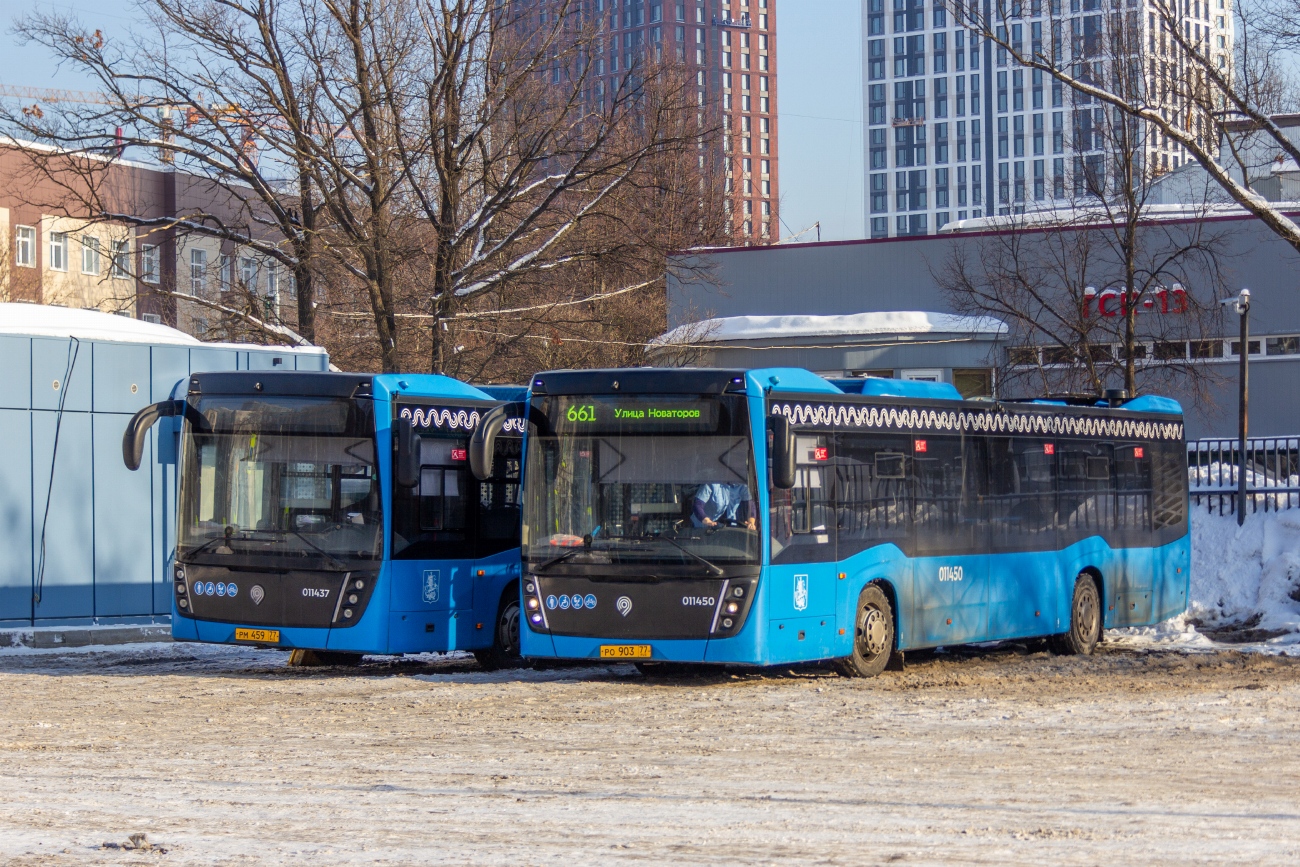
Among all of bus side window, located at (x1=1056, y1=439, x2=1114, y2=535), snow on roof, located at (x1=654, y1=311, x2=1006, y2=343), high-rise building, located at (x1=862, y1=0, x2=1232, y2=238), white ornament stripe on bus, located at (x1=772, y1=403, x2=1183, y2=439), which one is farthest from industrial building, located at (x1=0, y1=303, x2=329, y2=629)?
high-rise building, located at (x1=862, y1=0, x2=1232, y2=238)

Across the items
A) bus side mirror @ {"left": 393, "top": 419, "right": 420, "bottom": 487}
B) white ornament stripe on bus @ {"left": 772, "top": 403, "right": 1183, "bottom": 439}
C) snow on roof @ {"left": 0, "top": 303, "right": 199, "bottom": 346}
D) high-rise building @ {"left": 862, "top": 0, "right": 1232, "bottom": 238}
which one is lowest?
bus side mirror @ {"left": 393, "top": 419, "right": 420, "bottom": 487}

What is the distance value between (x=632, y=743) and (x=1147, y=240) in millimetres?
31767

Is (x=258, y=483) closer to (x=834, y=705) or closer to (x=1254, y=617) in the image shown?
(x=834, y=705)

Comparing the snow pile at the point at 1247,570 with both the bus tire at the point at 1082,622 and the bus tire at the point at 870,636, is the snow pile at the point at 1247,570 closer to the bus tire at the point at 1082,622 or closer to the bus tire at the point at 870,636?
the bus tire at the point at 1082,622

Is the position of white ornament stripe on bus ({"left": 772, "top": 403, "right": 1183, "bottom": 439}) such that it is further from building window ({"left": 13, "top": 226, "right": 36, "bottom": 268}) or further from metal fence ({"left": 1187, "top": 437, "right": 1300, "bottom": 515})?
building window ({"left": 13, "top": 226, "right": 36, "bottom": 268})

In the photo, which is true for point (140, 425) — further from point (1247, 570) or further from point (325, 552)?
point (1247, 570)

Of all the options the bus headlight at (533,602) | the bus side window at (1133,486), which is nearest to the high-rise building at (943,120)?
the bus side window at (1133,486)

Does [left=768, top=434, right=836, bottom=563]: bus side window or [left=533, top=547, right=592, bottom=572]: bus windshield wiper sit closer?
[left=768, top=434, right=836, bottom=563]: bus side window

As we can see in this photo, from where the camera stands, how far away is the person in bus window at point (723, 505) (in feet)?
45.5

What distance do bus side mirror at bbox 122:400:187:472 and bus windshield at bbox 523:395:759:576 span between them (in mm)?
→ 3773

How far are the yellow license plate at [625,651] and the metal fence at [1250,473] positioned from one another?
1359 cm

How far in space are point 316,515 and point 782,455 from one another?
471cm

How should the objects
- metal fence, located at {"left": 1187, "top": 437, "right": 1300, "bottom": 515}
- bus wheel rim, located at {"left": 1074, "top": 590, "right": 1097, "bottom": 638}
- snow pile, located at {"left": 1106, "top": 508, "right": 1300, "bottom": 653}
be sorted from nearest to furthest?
bus wheel rim, located at {"left": 1074, "top": 590, "right": 1097, "bottom": 638}, snow pile, located at {"left": 1106, "top": 508, "right": 1300, "bottom": 653}, metal fence, located at {"left": 1187, "top": 437, "right": 1300, "bottom": 515}

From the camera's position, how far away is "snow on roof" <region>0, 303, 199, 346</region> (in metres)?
21.2
